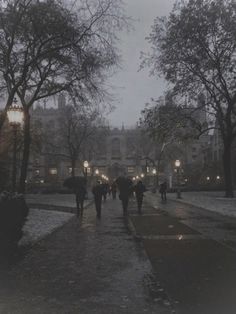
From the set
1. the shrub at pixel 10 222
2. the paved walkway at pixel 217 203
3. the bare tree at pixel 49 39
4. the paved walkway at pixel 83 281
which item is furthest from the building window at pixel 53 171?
the shrub at pixel 10 222

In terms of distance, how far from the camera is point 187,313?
23.0ft

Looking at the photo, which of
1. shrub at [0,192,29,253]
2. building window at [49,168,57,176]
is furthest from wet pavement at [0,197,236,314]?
building window at [49,168,57,176]

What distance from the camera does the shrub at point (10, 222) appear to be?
39.4ft

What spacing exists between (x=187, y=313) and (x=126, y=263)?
4.04 meters

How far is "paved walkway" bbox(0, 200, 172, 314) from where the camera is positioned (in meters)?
7.43

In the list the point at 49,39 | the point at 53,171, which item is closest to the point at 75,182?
the point at 49,39

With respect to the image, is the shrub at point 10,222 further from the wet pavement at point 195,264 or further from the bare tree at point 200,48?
the bare tree at point 200,48

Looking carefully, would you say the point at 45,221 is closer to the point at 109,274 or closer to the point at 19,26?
the point at 19,26

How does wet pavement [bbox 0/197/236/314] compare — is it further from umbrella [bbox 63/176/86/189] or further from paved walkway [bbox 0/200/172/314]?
umbrella [bbox 63/176/86/189]

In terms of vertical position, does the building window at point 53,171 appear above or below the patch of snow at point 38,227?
above

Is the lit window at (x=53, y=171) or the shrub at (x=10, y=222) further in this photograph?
the lit window at (x=53, y=171)

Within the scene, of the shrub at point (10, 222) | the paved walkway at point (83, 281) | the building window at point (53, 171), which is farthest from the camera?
the building window at point (53, 171)

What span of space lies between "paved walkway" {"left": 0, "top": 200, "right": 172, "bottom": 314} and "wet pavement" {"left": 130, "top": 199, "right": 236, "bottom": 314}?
288 millimetres

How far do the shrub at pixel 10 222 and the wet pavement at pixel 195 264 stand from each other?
10.1 feet
